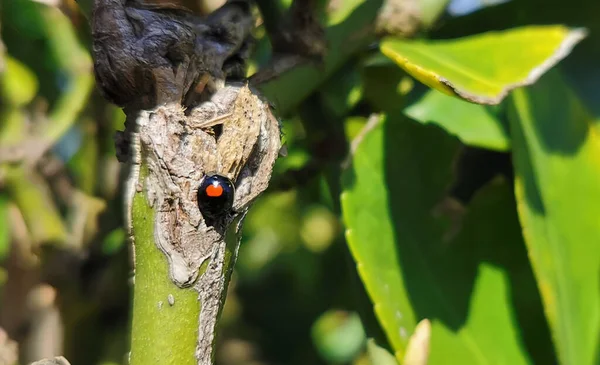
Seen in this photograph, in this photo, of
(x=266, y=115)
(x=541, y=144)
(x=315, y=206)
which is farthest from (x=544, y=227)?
(x=315, y=206)

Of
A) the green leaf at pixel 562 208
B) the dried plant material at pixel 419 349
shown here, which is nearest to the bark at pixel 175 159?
the dried plant material at pixel 419 349

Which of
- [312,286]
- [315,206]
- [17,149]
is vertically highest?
[17,149]

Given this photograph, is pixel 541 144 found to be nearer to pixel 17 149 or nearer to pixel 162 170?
pixel 162 170

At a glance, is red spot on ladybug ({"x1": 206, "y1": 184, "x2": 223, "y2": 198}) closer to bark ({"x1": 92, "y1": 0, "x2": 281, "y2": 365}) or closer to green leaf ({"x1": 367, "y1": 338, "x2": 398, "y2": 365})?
bark ({"x1": 92, "y1": 0, "x2": 281, "y2": 365})

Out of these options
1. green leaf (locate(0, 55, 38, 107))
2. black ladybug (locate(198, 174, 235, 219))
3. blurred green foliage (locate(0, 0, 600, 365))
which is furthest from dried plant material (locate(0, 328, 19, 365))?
black ladybug (locate(198, 174, 235, 219))

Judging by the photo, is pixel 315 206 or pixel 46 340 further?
pixel 315 206

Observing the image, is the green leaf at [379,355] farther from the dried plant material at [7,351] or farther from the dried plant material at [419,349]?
the dried plant material at [7,351]

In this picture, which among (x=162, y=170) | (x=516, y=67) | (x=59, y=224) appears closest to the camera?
(x=162, y=170)
